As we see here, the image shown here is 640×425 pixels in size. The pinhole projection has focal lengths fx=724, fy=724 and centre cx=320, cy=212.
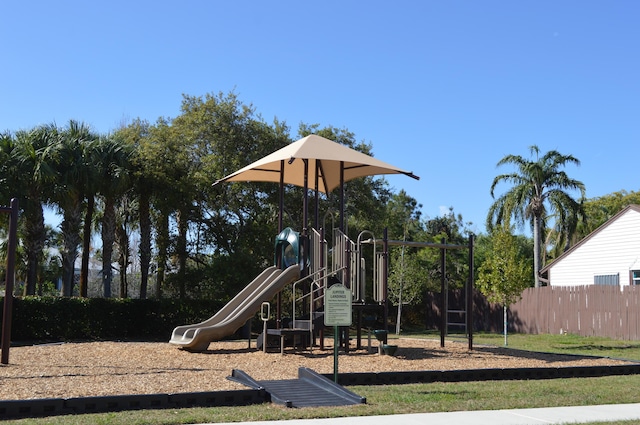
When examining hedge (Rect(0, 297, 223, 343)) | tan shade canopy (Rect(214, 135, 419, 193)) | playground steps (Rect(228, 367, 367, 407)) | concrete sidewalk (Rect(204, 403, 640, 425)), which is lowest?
concrete sidewalk (Rect(204, 403, 640, 425))

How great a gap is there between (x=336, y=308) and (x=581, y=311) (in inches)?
766

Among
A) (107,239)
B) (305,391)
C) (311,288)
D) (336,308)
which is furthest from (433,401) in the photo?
(107,239)

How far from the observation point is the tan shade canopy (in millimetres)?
16375

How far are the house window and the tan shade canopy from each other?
15020 millimetres

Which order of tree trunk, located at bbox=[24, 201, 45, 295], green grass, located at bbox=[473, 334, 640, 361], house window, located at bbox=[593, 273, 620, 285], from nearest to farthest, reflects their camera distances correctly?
1. green grass, located at bbox=[473, 334, 640, 361]
2. tree trunk, located at bbox=[24, 201, 45, 295]
3. house window, located at bbox=[593, 273, 620, 285]

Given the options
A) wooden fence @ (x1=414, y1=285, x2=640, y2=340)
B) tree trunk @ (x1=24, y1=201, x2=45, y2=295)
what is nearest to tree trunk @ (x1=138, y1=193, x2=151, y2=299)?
tree trunk @ (x1=24, y1=201, x2=45, y2=295)

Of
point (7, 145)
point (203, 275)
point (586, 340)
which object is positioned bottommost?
point (586, 340)

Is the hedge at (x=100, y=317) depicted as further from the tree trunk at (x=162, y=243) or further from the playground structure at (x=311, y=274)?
the playground structure at (x=311, y=274)

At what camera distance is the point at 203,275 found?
29.2 m

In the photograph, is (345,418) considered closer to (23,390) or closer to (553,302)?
(23,390)

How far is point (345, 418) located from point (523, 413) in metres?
2.15

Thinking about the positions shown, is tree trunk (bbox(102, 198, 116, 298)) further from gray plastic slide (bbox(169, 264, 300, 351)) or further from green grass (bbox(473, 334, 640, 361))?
green grass (bbox(473, 334, 640, 361))

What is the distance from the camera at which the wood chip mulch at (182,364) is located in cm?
1001

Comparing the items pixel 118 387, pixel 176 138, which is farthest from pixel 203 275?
pixel 118 387
